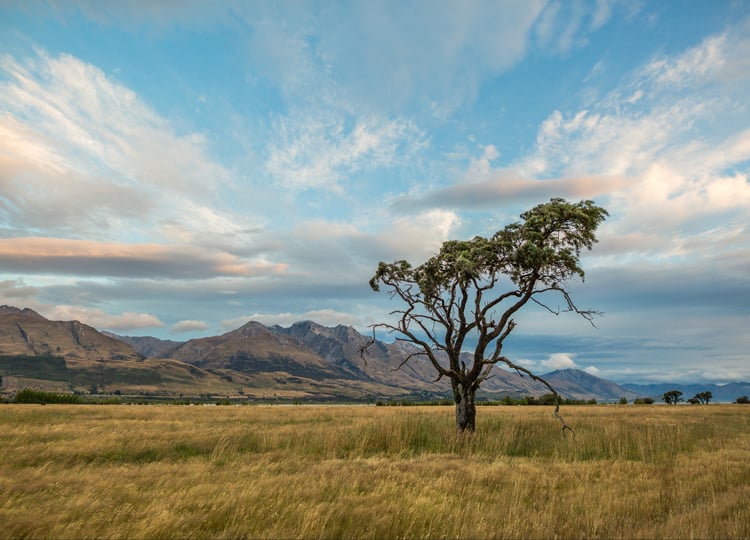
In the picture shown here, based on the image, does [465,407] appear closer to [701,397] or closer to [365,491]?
[365,491]

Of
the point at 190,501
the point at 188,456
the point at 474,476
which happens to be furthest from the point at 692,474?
the point at 188,456

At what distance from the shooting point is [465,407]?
1995 centimetres

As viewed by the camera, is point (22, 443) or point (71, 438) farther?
point (71, 438)

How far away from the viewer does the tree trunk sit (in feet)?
64.9

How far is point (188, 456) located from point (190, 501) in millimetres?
7806

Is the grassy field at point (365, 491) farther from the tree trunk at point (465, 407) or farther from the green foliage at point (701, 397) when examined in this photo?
the green foliage at point (701, 397)

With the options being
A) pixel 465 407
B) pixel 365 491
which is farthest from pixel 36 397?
pixel 365 491

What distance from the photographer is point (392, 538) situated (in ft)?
23.2

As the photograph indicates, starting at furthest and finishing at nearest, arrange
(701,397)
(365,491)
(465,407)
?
(701,397), (465,407), (365,491)

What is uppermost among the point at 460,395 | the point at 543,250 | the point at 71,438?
the point at 543,250

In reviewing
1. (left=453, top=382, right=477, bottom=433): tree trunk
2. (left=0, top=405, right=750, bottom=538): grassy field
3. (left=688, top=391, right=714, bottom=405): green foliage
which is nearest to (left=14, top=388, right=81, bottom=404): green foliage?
(left=0, top=405, right=750, bottom=538): grassy field

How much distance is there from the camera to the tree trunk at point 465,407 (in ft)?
64.9

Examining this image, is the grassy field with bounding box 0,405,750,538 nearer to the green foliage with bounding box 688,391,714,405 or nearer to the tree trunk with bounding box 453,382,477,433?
the tree trunk with bounding box 453,382,477,433

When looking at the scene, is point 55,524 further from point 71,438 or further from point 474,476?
point 71,438
